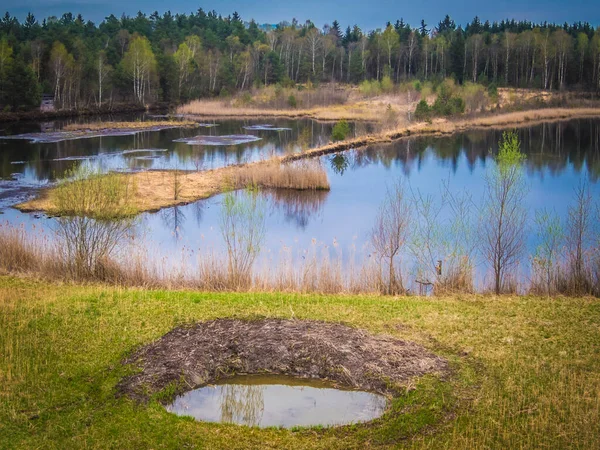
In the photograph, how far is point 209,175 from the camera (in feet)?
117

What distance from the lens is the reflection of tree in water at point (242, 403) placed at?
30.0 feet

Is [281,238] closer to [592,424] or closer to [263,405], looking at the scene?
[263,405]

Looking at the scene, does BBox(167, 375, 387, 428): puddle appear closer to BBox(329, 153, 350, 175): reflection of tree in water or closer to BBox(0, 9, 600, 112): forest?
BBox(329, 153, 350, 175): reflection of tree in water

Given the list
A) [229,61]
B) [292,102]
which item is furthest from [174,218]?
[229,61]

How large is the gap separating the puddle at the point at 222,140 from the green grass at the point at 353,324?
36.6 m

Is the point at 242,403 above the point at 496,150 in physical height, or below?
below

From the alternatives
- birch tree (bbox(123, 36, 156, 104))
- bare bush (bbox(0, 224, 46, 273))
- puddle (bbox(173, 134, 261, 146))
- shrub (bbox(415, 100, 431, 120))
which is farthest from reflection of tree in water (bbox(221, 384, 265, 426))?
birch tree (bbox(123, 36, 156, 104))

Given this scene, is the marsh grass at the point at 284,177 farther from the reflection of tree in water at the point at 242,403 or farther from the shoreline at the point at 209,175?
the reflection of tree in water at the point at 242,403

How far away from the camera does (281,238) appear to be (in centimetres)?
2411

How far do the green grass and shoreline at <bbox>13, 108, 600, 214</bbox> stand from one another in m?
11.0

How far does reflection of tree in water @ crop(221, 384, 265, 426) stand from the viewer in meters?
9.14

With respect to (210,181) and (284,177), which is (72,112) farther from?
(284,177)

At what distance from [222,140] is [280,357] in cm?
4291

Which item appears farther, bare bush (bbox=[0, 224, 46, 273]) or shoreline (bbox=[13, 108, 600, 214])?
shoreline (bbox=[13, 108, 600, 214])
